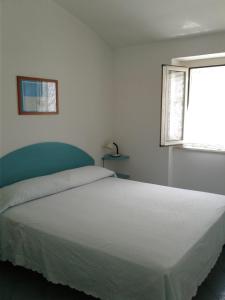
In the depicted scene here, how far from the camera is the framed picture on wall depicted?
2.83m

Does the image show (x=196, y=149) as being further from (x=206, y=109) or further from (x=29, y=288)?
(x=29, y=288)

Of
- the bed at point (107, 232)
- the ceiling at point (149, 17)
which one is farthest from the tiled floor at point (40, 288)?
the ceiling at point (149, 17)

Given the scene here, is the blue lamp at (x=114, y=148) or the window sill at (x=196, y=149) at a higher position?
the window sill at (x=196, y=149)

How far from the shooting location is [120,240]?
179cm

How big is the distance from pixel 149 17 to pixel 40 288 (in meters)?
2.88

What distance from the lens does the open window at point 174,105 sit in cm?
350

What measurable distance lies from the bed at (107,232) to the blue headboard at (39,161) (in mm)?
10

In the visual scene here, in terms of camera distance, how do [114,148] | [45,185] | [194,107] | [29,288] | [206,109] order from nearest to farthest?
[29,288], [45,185], [206,109], [194,107], [114,148]

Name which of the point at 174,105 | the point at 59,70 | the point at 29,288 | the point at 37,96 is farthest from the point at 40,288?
the point at 174,105

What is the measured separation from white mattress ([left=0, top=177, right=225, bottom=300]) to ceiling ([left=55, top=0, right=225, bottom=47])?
6.00ft

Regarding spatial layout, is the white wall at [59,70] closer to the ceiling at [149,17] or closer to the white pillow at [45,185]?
the ceiling at [149,17]

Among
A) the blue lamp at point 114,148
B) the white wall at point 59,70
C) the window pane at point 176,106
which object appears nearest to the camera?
the white wall at point 59,70

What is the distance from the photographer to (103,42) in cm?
383

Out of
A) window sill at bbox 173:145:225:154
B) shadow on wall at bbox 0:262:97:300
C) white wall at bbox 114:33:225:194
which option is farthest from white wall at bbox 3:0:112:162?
shadow on wall at bbox 0:262:97:300
